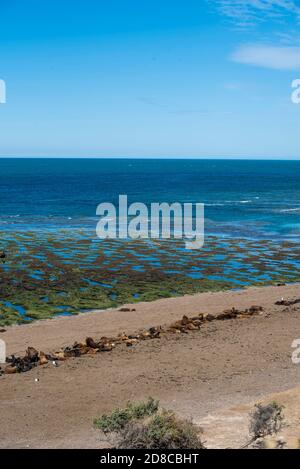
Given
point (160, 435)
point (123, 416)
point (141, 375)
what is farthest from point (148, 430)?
point (141, 375)

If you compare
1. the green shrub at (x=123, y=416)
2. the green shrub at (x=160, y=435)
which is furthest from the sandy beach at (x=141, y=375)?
the green shrub at (x=160, y=435)

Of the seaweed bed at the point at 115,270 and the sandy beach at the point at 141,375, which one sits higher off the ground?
the seaweed bed at the point at 115,270

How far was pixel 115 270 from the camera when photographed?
115 ft

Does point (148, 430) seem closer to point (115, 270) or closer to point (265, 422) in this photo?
point (265, 422)

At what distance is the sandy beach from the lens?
42.1ft

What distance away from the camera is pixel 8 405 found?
13.9 m

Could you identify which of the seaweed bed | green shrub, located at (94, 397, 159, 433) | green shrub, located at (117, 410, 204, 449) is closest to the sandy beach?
green shrub, located at (94, 397, 159, 433)

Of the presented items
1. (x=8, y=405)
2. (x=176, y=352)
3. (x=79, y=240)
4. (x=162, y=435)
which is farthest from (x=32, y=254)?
(x=162, y=435)

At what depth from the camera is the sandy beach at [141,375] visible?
12844 mm

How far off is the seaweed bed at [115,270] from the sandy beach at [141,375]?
4.60 m

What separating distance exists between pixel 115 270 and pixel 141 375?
63.3 ft

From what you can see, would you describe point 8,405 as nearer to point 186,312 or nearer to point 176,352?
point 176,352

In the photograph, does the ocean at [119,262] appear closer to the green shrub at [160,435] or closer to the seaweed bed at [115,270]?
the seaweed bed at [115,270]

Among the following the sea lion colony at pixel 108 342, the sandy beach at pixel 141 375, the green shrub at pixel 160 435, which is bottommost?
the sandy beach at pixel 141 375
